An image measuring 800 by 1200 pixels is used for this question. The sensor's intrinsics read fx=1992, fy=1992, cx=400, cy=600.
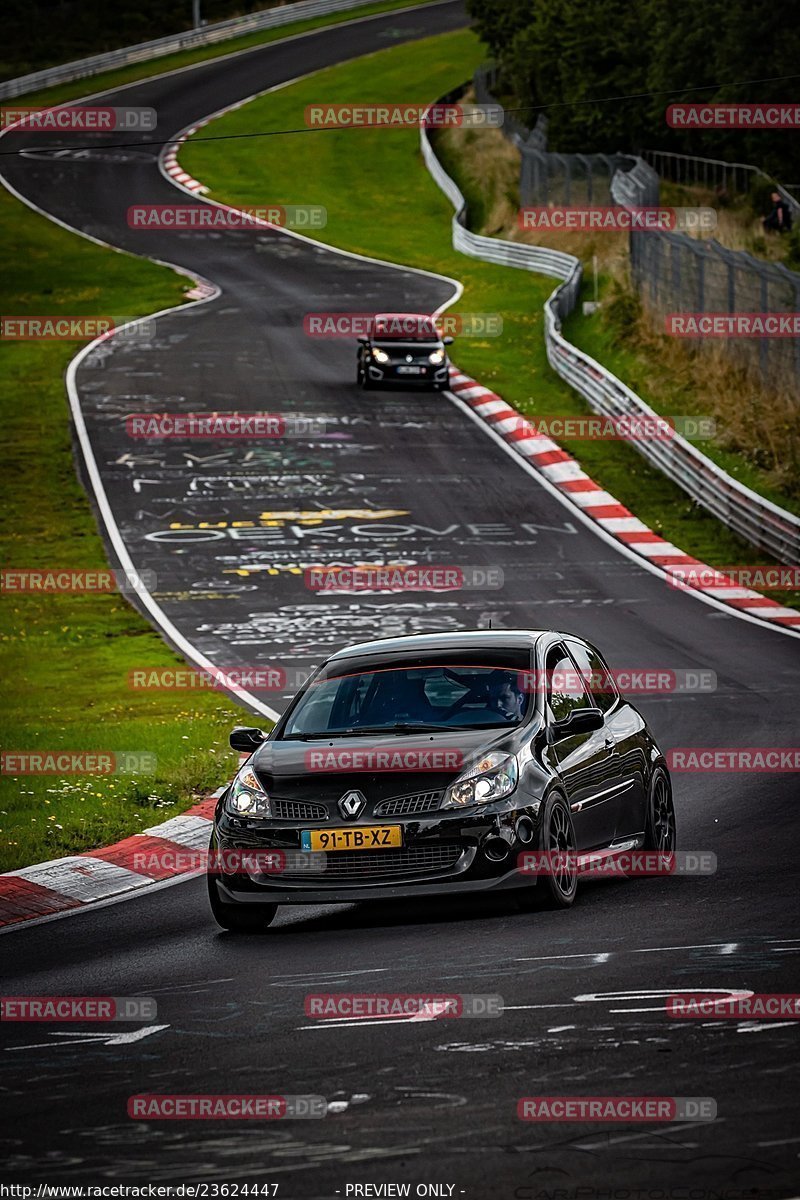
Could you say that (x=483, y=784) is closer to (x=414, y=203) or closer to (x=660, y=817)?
(x=660, y=817)

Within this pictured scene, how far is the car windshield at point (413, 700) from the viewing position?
11016 millimetres

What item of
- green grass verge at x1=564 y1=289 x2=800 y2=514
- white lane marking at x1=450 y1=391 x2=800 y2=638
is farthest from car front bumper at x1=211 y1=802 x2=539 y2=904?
green grass verge at x1=564 y1=289 x2=800 y2=514

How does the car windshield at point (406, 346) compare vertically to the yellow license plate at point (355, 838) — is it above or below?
below

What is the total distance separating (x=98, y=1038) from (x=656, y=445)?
26303 millimetres

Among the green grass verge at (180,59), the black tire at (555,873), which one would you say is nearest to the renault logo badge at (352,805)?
the black tire at (555,873)

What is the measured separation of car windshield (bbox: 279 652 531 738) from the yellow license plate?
85 cm

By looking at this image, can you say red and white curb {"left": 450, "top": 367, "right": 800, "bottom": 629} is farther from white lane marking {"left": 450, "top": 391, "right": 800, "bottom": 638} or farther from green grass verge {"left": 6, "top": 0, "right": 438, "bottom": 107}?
green grass verge {"left": 6, "top": 0, "right": 438, "bottom": 107}

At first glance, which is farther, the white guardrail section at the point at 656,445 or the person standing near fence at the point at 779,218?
the person standing near fence at the point at 779,218

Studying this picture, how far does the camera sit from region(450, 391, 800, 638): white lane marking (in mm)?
24253

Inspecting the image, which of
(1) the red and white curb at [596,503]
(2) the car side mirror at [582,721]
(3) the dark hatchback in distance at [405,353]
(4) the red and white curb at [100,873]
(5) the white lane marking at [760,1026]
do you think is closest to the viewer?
(5) the white lane marking at [760,1026]

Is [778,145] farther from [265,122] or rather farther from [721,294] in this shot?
[265,122]

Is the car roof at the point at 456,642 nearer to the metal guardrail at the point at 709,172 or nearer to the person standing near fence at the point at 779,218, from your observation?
the person standing near fence at the point at 779,218

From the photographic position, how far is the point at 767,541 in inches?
1094

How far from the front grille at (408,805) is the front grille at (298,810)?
0.31 m
